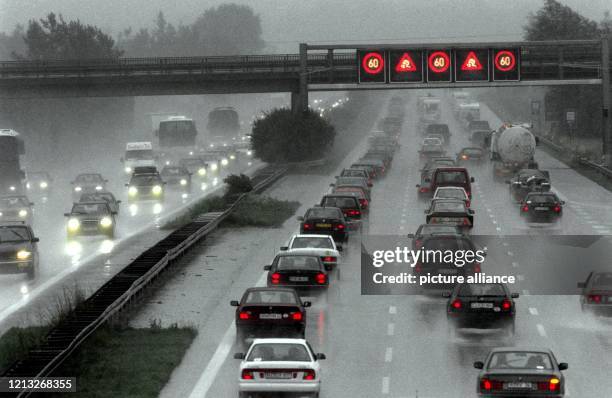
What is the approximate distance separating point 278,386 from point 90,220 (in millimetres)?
33058

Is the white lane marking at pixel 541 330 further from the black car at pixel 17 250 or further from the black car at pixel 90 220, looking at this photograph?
the black car at pixel 90 220

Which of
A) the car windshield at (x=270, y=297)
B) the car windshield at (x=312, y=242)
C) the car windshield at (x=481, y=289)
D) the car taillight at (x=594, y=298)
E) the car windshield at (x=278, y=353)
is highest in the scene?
the car windshield at (x=278, y=353)

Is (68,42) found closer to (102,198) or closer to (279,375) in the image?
(102,198)

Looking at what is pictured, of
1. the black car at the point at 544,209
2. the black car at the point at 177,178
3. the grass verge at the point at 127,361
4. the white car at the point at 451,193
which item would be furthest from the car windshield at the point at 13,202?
the grass verge at the point at 127,361

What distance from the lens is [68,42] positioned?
173m

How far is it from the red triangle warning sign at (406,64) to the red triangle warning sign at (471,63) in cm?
315

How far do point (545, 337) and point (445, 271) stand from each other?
5865 mm

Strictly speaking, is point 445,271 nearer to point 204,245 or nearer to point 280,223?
point 204,245

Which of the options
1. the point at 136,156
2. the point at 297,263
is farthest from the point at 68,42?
the point at 297,263

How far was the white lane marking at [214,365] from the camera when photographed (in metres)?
25.3

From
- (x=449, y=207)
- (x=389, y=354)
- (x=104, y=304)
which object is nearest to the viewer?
(x=389, y=354)

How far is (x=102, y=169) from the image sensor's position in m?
113

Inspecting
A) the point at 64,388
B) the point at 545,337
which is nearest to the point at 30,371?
the point at 64,388

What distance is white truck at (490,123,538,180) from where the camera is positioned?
269 feet
